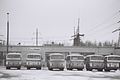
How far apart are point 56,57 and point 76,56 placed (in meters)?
2.65

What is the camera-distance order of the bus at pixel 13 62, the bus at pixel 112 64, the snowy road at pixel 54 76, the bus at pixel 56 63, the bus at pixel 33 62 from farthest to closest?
the bus at pixel 33 62 → the bus at pixel 13 62 → the bus at pixel 56 63 → the bus at pixel 112 64 → the snowy road at pixel 54 76

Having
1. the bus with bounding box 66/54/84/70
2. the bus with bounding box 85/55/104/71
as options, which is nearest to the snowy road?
the bus with bounding box 85/55/104/71

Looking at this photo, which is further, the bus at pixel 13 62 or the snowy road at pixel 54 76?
the bus at pixel 13 62

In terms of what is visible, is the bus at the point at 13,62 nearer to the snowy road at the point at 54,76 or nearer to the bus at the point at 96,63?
the bus at the point at 96,63

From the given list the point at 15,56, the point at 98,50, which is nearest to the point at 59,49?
the point at 98,50

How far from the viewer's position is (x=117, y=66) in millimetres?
40031

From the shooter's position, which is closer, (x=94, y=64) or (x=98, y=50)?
(x=94, y=64)

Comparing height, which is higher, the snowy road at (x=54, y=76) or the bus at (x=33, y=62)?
the bus at (x=33, y=62)

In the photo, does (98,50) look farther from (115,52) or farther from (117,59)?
(117,59)

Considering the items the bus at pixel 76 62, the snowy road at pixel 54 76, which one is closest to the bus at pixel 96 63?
the bus at pixel 76 62

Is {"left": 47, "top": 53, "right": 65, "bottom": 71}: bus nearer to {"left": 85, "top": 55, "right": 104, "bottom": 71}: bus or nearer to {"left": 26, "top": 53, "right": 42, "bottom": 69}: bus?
{"left": 26, "top": 53, "right": 42, "bottom": 69}: bus

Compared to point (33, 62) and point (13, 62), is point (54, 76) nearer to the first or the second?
point (33, 62)

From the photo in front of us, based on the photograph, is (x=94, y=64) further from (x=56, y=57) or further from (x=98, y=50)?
(x=98, y=50)

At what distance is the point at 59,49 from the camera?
231 ft
